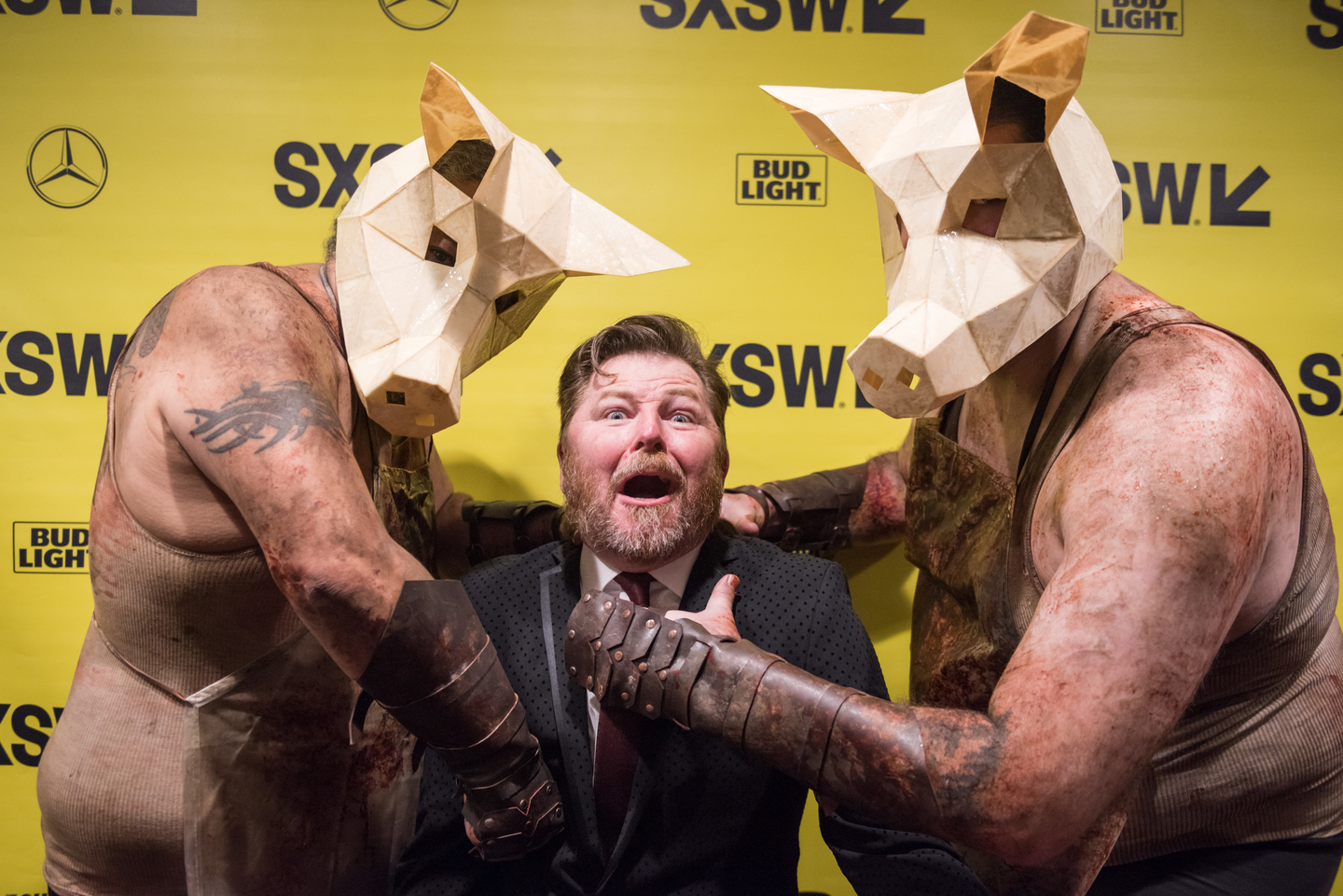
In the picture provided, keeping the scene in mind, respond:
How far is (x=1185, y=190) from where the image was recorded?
2330mm

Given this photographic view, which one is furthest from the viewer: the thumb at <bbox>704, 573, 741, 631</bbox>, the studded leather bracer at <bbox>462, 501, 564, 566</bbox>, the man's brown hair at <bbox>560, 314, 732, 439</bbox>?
the studded leather bracer at <bbox>462, 501, 564, 566</bbox>

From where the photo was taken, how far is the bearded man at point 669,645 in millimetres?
1635

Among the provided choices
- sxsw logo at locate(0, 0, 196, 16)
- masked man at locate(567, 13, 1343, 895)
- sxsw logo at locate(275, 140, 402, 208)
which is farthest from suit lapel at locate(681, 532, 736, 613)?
sxsw logo at locate(0, 0, 196, 16)

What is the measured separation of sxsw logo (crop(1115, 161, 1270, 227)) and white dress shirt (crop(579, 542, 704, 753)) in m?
1.51

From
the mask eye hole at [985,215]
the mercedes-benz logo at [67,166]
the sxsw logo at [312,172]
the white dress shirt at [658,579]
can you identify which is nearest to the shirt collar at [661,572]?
the white dress shirt at [658,579]

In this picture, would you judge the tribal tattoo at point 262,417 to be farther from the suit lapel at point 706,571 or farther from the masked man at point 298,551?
the suit lapel at point 706,571

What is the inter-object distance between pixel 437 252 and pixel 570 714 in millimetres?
902

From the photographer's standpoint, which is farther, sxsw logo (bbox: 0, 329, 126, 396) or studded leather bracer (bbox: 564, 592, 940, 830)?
sxsw logo (bbox: 0, 329, 126, 396)

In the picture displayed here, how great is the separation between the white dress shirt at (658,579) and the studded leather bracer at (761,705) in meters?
0.23

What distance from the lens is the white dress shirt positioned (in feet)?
5.88

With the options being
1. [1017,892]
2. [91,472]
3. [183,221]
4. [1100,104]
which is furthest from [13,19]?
[1017,892]

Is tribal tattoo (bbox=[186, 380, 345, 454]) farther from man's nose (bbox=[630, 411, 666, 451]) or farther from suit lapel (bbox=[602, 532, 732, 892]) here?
suit lapel (bbox=[602, 532, 732, 892])

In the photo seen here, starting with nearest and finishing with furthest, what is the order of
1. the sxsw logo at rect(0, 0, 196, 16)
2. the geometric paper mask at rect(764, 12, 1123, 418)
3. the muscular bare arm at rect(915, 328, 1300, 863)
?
the muscular bare arm at rect(915, 328, 1300, 863), the geometric paper mask at rect(764, 12, 1123, 418), the sxsw logo at rect(0, 0, 196, 16)

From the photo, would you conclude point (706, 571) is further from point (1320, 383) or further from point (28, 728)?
point (28, 728)
